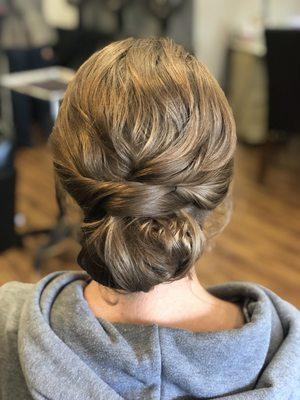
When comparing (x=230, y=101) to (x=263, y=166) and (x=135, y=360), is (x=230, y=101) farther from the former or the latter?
(x=135, y=360)

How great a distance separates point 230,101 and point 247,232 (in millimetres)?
1492

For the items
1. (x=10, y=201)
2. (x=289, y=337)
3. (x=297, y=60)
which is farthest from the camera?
(x=297, y=60)

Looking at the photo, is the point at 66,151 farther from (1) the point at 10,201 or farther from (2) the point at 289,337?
(1) the point at 10,201

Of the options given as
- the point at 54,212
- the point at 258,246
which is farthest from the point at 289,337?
the point at 54,212

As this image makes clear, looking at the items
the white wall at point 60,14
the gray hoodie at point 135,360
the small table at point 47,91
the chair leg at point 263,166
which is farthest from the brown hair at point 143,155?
the white wall at point 60,14

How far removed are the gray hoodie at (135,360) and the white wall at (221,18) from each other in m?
3.28

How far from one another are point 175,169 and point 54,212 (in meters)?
2.34

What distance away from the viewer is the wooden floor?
7.23 ft

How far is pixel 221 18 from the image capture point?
12.3 feet

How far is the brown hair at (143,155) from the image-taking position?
1.77ft

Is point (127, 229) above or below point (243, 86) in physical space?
above

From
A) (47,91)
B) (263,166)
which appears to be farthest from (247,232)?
(47,91)

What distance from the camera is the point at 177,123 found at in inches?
21.3

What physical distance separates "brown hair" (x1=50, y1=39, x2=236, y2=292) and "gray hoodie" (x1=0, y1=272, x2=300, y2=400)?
7 cm
